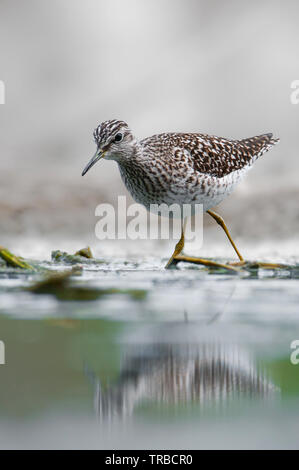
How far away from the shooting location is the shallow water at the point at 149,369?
9.54 feet

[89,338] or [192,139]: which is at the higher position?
[192,139]

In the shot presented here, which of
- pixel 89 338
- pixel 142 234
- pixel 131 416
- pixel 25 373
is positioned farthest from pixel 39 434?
pixel 142 234

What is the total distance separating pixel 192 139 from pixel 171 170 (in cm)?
85

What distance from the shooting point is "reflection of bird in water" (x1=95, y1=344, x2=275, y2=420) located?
129 inches

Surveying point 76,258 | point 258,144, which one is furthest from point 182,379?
point 258,144

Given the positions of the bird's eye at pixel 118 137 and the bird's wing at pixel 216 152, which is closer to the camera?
the bird's eye at pixel 118 137

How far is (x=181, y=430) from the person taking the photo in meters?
2.90

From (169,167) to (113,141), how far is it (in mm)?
660

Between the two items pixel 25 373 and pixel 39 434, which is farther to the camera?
pixel 25 373

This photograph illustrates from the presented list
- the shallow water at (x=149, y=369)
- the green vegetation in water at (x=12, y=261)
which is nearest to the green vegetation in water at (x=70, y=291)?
A: the shallow water at (x=149, y=369)

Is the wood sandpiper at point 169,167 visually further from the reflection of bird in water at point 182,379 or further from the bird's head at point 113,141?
the reflection of bird in water at point 182,379

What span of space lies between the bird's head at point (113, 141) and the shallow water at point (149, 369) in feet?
5.99

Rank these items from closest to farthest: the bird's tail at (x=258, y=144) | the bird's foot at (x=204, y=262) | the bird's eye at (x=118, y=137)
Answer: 1. the bird's foot at (x=204, y=262)
2. the bird's eye at (x=118, y=137)
3. the bird's tail at (x=258, y=144)

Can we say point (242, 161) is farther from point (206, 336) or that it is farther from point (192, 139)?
point (206, 336)
